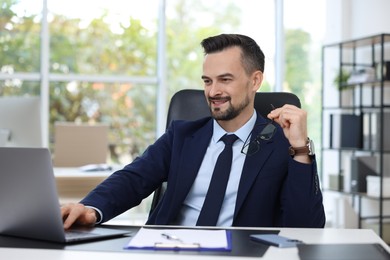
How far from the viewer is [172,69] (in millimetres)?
6219

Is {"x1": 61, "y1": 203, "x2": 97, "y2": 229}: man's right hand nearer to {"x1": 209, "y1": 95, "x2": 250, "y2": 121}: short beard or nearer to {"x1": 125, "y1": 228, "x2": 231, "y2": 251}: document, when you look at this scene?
{"x1": 125, "y1": 228, "x2": 231, "y2": 251}: document

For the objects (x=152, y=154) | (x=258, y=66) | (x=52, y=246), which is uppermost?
(x=258, y=66)

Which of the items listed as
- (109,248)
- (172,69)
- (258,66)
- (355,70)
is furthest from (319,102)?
(109,248)

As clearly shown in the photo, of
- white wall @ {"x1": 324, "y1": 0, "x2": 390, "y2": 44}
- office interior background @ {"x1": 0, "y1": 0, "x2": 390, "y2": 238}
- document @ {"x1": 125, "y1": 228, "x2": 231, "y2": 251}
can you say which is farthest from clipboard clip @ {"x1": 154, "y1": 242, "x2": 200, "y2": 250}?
white wall @ {"x1": 324, "y1": 0, "x2": 390, "y2": 44}

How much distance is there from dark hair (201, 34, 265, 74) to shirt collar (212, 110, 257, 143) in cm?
18

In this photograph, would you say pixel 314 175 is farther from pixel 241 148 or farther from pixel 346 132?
pixel 346 132

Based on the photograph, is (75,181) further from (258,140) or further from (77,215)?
(77,215)

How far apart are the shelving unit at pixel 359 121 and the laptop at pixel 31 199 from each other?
412cm

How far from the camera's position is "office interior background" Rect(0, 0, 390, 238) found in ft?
19.0

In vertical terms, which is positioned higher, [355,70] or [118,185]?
[355,70]

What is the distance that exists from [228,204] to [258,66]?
0.54 m

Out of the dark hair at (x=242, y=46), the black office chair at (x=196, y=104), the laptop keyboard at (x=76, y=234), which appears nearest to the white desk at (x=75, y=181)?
the black office chair at (x=196, y=104)

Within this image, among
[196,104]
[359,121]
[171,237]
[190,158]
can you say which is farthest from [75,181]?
[359,121]

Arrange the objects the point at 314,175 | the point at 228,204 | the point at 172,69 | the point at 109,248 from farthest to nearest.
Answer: the point at 172,69 → the point at 228,204 → the point at 314,175 → the point at 109,248
